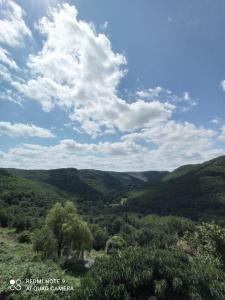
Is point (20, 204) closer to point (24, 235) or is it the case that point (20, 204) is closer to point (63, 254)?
point (24, 235)

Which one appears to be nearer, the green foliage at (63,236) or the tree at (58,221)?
the green foliage at (63,236)

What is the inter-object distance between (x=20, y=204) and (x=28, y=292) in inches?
5379

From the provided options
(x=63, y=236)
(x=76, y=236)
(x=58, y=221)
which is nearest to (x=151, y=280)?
(x=76, y=236)

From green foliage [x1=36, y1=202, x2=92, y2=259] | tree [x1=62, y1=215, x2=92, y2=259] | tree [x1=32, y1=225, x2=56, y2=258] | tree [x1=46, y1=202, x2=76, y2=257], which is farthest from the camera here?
tree [x1=46, y1=202, x2=76, y2=257]

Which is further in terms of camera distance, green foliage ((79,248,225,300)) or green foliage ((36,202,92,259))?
green foliage ((36,202,92,259))

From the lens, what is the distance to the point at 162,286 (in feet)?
59.2

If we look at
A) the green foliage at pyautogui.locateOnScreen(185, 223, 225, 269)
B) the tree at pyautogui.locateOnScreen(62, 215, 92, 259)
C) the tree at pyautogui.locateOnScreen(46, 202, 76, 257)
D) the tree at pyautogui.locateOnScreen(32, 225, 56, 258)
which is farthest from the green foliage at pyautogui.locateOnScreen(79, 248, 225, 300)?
the tree at pyautogui.locateOnScreen(46, 202, 76, 257)

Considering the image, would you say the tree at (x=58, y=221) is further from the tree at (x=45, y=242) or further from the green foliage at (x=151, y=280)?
the green foliage at (x=151, y=280)

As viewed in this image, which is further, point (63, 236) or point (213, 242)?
point (63, 236)

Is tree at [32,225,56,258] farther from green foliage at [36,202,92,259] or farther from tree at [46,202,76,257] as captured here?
tree at [46,202,76,257]

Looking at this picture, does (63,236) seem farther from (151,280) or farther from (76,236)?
(151,280)

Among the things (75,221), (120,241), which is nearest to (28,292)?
(75,221)

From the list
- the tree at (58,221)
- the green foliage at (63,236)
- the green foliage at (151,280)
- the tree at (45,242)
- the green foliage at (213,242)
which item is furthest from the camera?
the tree at (58,221)

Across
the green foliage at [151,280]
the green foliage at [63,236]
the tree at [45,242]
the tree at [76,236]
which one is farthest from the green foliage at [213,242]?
the tree at [45,242]
